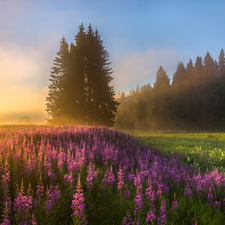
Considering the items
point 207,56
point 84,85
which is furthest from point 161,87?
point 84,85

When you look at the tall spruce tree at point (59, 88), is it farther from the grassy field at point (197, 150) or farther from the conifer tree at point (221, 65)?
the conifer tree at point (221, 65)

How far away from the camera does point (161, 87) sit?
54.9 m

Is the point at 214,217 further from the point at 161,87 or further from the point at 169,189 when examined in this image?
the point at 161,87

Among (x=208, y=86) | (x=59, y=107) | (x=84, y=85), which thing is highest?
(x=208, y=86)

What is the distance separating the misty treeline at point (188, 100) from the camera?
50.5m

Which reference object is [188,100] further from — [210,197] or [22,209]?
[22,209]

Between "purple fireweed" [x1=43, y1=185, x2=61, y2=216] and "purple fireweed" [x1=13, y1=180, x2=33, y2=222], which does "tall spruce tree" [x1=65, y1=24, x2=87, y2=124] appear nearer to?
"purple fireweed" [x1=43, y1=185, x2=61, y2=216]

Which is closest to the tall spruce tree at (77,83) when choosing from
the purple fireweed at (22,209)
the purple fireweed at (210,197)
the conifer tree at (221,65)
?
the purple fireweed at (210,197)

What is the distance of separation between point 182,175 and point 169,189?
0.60m

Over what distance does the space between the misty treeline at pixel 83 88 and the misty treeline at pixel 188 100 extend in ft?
89.3

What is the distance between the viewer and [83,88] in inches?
1065

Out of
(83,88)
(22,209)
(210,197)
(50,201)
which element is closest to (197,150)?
(210,197)

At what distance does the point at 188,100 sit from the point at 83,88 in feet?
113

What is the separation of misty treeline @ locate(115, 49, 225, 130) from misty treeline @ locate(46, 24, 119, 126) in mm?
27224
